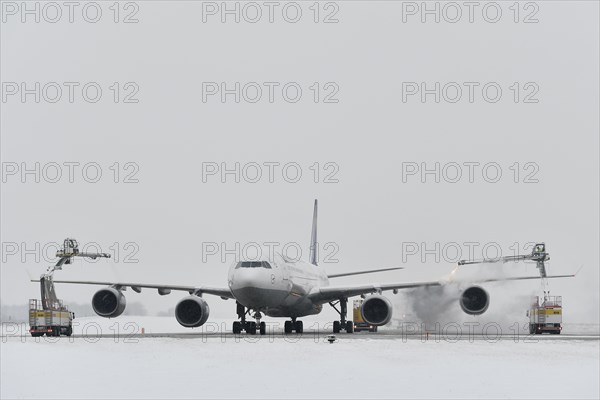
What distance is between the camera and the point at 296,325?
176 ft

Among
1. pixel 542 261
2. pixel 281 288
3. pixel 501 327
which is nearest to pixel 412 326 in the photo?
pixel 501 327

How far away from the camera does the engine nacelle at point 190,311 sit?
152ft

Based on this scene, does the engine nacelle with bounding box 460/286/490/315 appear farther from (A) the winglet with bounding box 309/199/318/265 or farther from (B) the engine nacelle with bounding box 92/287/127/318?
(A) the winglet with bounding box 309/199/318/265

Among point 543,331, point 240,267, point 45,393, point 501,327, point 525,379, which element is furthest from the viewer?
point 501,327

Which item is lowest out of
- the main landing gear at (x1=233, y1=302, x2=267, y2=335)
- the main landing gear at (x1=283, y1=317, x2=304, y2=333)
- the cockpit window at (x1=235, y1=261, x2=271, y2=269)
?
the main landing gear at (x1=283, y1=317, x2=304, y2=333)

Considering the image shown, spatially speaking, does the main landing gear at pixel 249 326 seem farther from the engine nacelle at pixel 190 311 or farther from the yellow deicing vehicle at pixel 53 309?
the yellow deicing vehicle at pixel 53 309

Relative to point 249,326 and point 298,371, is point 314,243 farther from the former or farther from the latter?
point 298,371

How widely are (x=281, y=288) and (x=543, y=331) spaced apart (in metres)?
16.0

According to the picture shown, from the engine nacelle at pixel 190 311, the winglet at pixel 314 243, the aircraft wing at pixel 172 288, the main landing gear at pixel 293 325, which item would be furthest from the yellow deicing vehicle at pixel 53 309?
the winglet at pixel 314 243

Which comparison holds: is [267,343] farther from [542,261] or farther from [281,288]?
[542,261]

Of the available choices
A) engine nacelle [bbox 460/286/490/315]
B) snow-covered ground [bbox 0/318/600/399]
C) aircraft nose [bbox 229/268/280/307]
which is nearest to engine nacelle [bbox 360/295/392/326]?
engine nacelle [bbox 460/286/490/315]

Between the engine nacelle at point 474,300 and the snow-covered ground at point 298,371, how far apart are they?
10.2m

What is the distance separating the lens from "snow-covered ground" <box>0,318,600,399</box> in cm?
2611

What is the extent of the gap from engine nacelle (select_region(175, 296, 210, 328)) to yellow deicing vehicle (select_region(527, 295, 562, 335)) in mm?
19150
